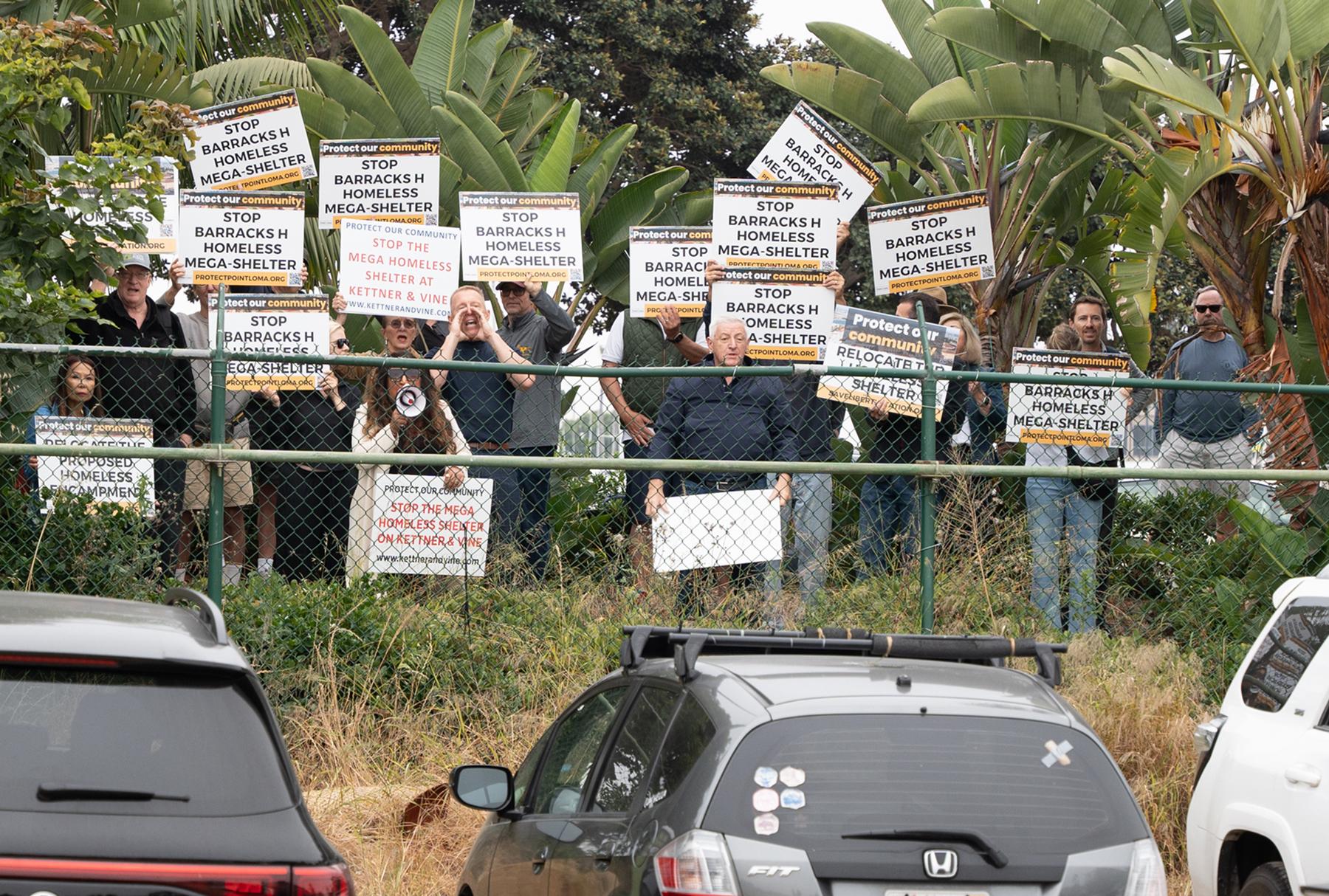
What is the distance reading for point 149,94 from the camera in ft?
40.5

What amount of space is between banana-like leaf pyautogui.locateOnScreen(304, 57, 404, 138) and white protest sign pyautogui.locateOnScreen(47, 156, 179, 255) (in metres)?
3.54

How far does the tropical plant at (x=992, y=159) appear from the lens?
13.1 m

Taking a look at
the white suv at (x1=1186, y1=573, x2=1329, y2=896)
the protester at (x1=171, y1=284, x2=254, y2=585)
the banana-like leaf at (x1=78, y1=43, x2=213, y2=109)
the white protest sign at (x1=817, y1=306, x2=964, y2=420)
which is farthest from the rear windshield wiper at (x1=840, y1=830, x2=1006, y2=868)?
the banana-like leaf at (x1=78, y1=43, x2=213, y2=109)

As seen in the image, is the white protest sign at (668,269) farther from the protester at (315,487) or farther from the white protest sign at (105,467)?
the white protest sign at (105,467)

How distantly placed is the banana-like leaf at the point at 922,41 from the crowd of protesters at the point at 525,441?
400 cm

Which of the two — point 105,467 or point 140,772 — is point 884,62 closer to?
point 105,467

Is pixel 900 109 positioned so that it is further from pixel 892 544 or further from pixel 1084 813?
pixel 1084 813

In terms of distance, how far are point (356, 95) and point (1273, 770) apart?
10.4m

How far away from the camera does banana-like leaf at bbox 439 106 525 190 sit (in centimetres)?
1348

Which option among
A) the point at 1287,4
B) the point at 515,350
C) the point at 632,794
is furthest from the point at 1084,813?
the point at 1287,4

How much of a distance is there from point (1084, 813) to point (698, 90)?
895 inches

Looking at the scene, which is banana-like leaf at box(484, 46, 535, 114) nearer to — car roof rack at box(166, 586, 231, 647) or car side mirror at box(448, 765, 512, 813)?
car side mirror at box(448, 765, 512, 813)

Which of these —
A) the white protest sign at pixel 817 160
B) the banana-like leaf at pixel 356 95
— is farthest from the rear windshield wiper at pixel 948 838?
the banana-like leaf at pixel 356 95

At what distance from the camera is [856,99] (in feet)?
43.2
